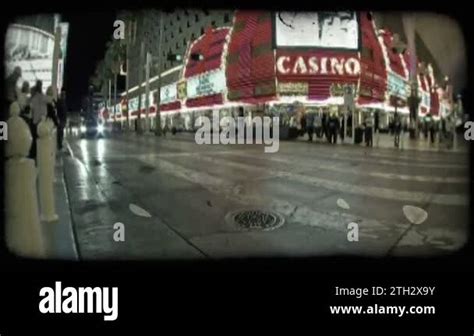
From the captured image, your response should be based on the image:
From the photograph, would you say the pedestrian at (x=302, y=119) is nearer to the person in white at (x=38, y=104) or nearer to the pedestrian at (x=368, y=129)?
the pedestrian at (x=368, y=129)

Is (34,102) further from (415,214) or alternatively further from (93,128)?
(415,214)

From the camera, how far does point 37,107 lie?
3385 millimetres

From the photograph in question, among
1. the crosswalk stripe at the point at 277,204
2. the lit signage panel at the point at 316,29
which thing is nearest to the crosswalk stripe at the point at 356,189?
the crosswalk stripe at the point at 277,204

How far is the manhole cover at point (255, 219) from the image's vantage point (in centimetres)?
397

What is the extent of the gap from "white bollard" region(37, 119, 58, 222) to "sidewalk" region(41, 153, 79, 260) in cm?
7

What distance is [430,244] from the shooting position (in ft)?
12.1

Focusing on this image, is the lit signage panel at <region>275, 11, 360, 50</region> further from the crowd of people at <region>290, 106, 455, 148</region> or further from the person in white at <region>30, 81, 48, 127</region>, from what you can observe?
the person in white at <region>30, 81, 48, 127</region>

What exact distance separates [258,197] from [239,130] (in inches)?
35.1

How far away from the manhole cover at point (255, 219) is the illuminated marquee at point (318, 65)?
1.36 m

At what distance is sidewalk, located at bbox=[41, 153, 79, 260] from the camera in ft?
11.1

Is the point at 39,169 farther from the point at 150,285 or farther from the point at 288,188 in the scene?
the point at 288,188

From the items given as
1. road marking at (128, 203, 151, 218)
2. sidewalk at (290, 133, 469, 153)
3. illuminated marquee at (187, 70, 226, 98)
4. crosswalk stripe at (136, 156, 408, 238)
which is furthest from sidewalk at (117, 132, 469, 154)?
road marking at (128, 203, 151, 218)

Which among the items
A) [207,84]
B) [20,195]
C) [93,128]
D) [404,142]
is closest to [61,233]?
[20,195]

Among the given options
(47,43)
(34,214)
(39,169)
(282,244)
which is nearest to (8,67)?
(47,43)
